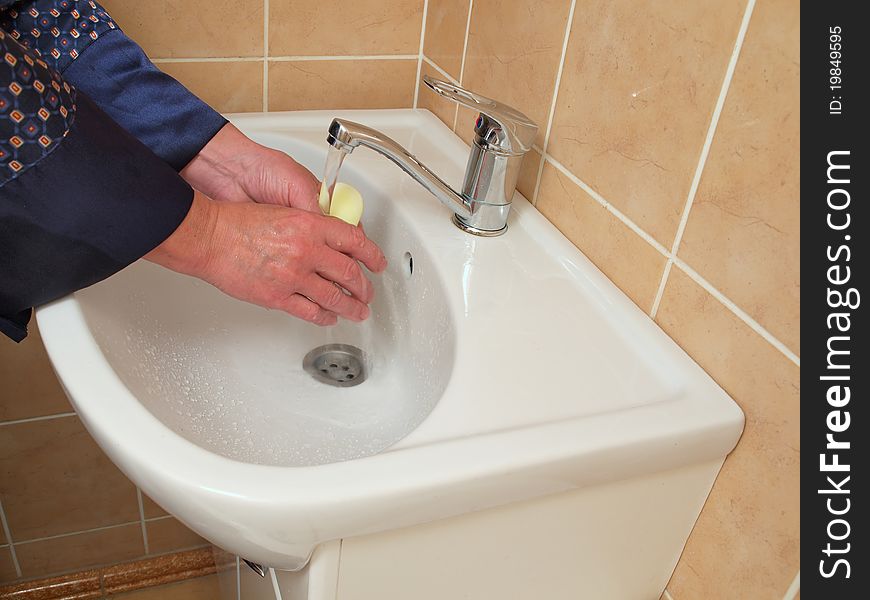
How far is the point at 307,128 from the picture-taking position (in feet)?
2.79

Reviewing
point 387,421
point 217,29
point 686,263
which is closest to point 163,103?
point 217,29

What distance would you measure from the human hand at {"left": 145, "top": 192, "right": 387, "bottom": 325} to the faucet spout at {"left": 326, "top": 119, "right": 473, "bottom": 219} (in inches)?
2.6

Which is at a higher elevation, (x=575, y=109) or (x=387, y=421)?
(x=575, y=109)

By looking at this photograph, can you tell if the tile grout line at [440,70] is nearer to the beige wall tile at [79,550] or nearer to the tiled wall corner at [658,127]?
the tiled wall corner at [658,127]

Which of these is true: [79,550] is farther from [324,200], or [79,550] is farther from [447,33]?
[447,33]

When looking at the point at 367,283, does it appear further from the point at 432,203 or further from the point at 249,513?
the point at 249,513

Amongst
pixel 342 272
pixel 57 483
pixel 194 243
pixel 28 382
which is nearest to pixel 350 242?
pixel 342 272

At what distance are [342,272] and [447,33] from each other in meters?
0.37

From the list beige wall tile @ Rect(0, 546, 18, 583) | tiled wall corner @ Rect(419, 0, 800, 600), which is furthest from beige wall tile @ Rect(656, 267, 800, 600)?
beige wall tile @ Rect(0, 546, 18, 583)

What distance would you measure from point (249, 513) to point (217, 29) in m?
0.59

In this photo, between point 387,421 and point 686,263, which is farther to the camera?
point 387,421

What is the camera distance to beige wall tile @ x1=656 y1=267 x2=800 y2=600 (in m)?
0.47

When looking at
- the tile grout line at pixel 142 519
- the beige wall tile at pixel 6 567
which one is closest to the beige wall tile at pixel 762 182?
the tile grout line at pixel 142 519

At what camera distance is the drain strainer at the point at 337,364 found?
0.72 metres
